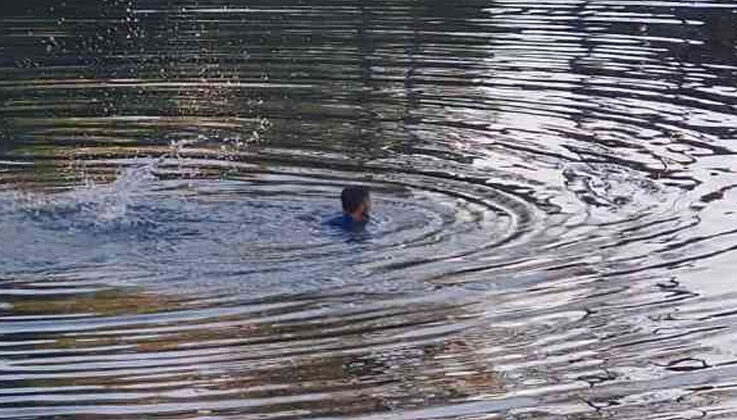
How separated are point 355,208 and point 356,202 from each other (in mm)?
112

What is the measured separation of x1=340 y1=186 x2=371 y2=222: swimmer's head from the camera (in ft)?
45.6

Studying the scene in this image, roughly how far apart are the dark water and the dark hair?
0.29 m

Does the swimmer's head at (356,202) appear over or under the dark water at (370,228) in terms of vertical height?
over

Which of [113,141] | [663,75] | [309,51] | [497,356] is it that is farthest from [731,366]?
[309,51]

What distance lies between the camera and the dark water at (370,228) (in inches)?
413

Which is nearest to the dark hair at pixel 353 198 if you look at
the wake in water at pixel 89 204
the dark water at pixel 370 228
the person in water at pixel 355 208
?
the person in water at pixel 355 208

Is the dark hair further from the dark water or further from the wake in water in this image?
the wake in water

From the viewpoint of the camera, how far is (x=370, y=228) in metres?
14.5

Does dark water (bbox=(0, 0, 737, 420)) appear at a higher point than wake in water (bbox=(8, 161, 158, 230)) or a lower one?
lower

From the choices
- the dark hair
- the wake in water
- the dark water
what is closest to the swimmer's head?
the dark hair

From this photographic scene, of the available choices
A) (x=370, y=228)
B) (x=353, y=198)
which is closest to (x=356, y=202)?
(x=353, y=198)

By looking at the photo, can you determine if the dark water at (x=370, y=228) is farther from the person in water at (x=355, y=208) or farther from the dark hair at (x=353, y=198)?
the dark hair at (x=353, y=198)

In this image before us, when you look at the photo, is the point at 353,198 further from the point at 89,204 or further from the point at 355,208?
the point at 89,204

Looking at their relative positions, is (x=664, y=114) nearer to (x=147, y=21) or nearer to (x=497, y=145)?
(x=497, y=145)
